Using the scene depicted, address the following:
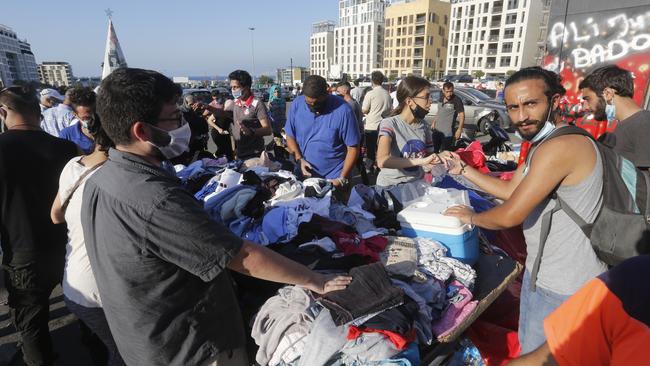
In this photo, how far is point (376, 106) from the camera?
7410mm

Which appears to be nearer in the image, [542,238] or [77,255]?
[542,238]

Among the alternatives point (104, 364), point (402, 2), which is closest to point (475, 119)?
point (104, 364)

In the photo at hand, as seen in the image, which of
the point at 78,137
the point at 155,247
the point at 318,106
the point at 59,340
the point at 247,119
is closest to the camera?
the point at 155,247

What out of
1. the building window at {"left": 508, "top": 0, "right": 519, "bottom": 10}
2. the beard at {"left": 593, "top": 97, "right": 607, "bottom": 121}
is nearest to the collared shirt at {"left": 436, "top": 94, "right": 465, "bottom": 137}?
the beard at {"left": 593, "top": 97, "right": 607, "bottom": 121}

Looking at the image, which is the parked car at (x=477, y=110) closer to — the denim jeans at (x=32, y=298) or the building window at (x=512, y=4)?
the denim jeans at (x=32, y=298)

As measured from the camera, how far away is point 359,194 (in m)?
2.70

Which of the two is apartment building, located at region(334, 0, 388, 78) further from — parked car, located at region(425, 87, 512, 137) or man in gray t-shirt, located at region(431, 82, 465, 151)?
man in gray t-shirt, located at region(431, 82, 465, 151)

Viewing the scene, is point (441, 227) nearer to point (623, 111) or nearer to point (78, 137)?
point (623, 111)

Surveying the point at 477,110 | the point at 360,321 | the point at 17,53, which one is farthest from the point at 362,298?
the point at 17,53

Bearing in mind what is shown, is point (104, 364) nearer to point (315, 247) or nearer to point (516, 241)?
point (315, 247)

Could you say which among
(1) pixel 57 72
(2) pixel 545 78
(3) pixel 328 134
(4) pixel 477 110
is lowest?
(4) pixel 477 110

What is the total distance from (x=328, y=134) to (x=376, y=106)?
4.07 meters

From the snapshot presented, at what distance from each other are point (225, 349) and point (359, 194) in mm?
1531

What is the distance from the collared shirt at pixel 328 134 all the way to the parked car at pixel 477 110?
9.46m
